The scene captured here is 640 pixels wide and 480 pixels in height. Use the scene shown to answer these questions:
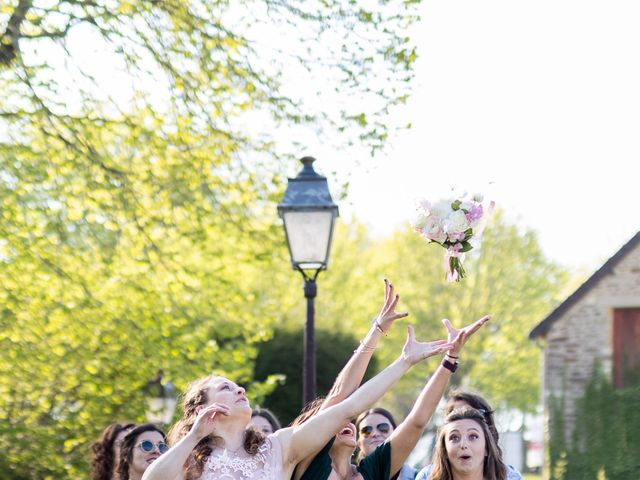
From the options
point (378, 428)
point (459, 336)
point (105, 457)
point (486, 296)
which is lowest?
point (105, 457)

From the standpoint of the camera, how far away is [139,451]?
7.64m

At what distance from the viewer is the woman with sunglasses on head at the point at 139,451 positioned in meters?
7.61

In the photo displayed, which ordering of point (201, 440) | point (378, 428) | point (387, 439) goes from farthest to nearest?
point (378, 428), point (387, 439), point (201, 440)

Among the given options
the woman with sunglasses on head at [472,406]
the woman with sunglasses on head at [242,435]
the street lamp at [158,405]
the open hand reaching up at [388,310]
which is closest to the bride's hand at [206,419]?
the woman with sunglasses on head at [242,435]

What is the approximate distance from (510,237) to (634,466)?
24.8 meters

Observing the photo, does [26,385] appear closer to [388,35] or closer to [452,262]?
[388,35]

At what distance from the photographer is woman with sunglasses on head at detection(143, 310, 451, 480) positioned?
226 inches

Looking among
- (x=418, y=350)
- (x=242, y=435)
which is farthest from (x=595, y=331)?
(x=242, y=435)

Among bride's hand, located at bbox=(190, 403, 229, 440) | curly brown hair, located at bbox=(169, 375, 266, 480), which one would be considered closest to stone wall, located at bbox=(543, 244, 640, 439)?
curly brown hair, located at bbox=(169, 375, 266, 480)

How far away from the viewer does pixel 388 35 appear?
43.7 feet

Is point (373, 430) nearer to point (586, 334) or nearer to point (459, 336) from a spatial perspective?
point (459, 336)

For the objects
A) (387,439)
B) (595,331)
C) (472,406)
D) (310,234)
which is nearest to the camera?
(387,439)

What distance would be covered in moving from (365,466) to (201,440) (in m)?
0.86

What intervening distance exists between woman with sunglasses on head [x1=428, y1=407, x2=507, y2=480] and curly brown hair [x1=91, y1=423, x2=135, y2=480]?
227 cm
